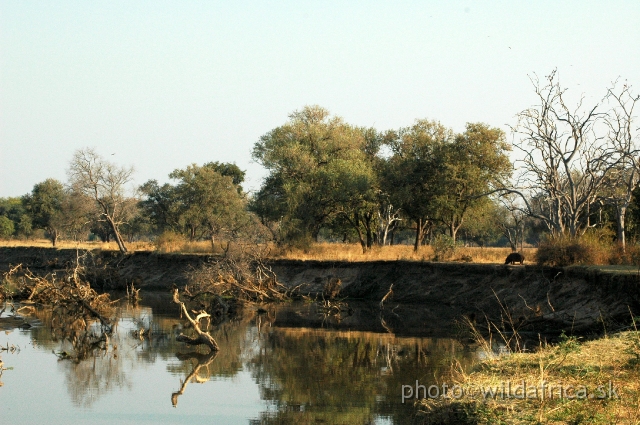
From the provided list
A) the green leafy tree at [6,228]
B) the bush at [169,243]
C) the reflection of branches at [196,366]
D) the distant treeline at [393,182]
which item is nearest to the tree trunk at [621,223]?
the distant treeline at [393,182]

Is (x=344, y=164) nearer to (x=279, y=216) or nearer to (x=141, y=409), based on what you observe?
(x=279, y=216)

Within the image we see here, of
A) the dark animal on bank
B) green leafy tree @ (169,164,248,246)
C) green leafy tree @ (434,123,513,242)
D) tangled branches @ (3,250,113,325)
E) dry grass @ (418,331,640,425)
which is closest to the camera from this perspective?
dry grass @ (418,331,640,425)

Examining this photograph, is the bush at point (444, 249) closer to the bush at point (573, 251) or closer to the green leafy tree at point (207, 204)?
the bush at point (573, 251)

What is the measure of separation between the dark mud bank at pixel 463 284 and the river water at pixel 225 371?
4.58m

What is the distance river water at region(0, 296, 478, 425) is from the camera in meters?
17.0

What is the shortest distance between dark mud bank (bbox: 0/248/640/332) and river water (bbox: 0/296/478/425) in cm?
458

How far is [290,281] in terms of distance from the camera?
46.1m

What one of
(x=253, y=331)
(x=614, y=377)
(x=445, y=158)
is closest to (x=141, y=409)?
(x=614, y=377)

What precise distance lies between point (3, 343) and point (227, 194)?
48950 millimetres

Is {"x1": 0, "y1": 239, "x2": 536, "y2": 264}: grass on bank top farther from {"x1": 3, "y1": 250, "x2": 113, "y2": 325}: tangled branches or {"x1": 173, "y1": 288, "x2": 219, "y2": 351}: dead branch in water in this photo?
{"x1": 173, "y1": 288, "x2": 219, "y2": 351}: dead branch in water

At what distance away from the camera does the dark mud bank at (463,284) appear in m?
28.1

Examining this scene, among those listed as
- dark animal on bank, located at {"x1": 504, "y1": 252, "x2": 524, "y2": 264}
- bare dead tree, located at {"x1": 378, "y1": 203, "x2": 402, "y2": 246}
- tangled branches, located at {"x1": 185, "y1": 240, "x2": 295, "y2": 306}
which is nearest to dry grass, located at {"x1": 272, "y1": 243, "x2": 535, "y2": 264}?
dark animal on bank, located at {"x1": 504, "y1": 252, "x2": 524, "y2": 264}

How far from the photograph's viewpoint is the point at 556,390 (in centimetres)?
1346

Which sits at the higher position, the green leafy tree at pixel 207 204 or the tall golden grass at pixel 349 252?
the green leafy tree at pixel 207 204
